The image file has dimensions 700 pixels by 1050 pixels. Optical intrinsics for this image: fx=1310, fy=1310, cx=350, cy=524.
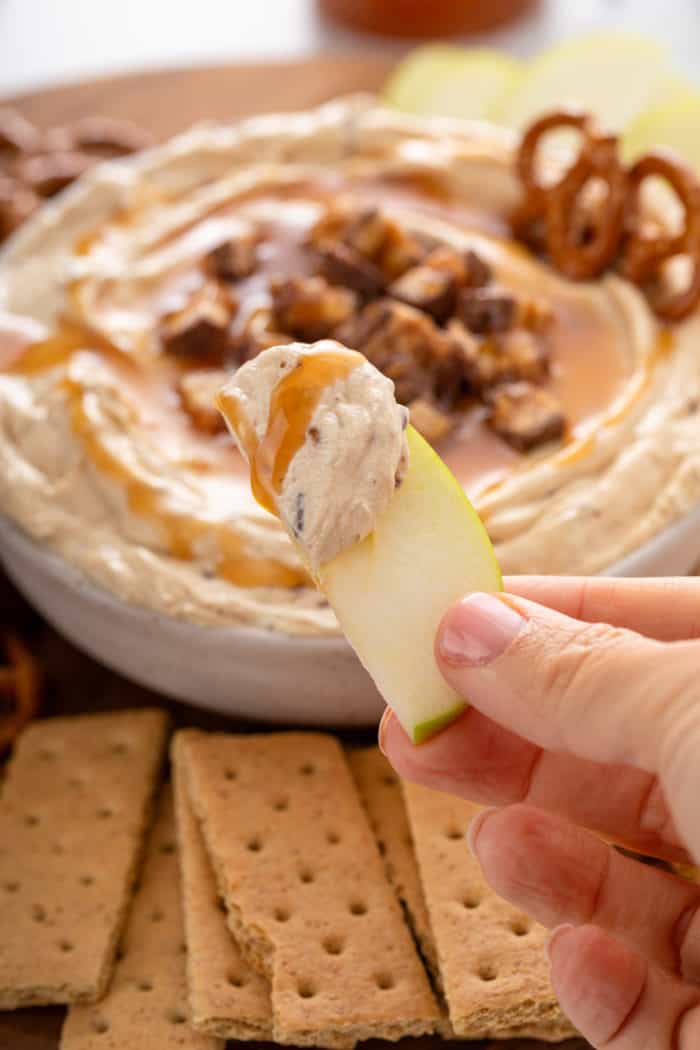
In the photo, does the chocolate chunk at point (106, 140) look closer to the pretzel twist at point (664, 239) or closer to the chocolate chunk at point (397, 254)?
the chocolate chunk at point (397, 254)

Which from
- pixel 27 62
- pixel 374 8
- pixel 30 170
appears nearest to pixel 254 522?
pixel 30 170

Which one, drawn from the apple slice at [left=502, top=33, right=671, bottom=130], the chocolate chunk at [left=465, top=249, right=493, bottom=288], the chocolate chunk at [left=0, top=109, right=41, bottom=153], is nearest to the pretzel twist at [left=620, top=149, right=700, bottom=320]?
the chocolate chunk at [left=465, top=249, right=493, bottom=288]

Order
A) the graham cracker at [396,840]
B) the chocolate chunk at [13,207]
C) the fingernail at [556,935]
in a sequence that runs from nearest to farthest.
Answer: the fingernail at [556,935] → the graham cracker at [396,840] → the chocolate chunk at [13,207]

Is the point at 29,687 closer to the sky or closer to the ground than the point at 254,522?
closer to the ground

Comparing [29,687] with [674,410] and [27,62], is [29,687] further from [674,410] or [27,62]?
[27,62]

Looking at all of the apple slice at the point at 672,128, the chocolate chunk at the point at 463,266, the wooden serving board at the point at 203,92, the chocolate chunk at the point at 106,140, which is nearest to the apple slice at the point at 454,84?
the wooden serving board at the point at 203,92

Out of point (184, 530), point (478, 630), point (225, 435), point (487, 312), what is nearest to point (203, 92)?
point (487, 312)

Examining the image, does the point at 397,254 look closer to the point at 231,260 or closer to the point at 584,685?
the point at 231,260
